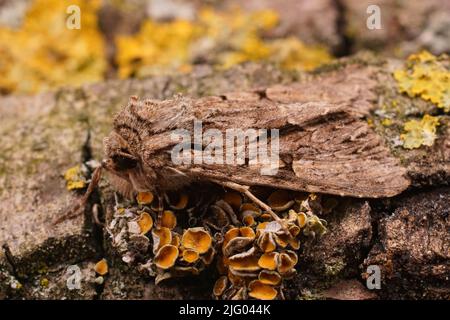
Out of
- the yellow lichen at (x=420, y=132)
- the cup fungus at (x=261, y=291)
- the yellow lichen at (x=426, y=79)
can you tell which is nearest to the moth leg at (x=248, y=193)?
the cup fungus at (x=261, y=291)

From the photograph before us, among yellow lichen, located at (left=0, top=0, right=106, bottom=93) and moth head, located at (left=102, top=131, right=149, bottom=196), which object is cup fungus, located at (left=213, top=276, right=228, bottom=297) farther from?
yellow lichen, located at (left=0, top=0, right=106, bottom=93)

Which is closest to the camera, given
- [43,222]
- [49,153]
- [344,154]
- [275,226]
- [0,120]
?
[275,226]

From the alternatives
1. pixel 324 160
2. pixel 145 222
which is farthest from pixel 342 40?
pixel 145 222

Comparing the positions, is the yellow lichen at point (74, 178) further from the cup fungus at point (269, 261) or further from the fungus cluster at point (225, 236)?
the cup fungus at point (269, 261)

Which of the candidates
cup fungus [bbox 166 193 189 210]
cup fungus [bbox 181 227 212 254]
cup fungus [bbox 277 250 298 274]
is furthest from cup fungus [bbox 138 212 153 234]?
cup fungus [bbox 277 250 298 274]

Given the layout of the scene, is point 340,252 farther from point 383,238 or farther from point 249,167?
point 249,167

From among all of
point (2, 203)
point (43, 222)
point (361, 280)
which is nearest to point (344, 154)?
point (361, 280)
